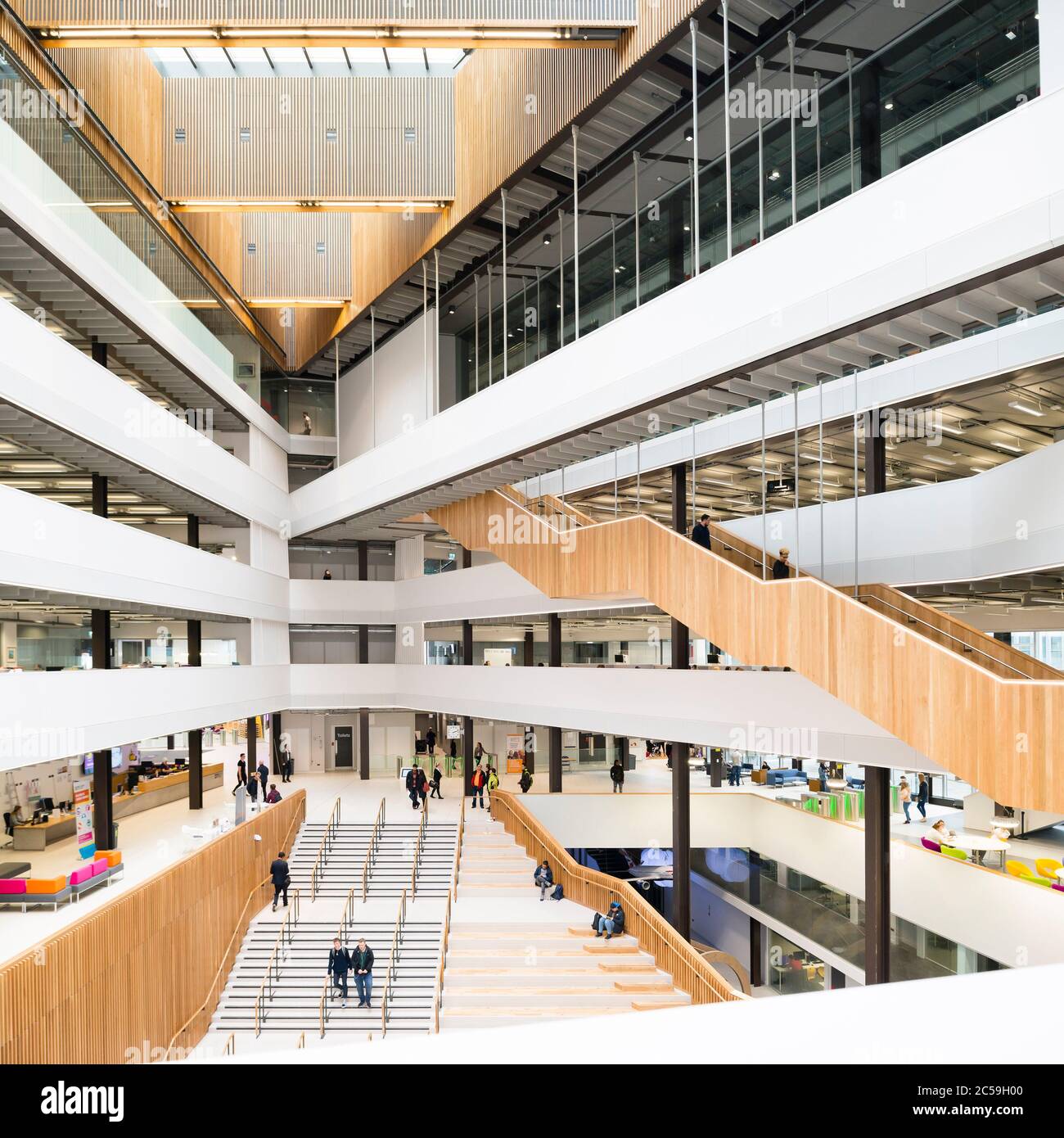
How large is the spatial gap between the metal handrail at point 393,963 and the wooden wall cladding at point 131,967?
3.42m

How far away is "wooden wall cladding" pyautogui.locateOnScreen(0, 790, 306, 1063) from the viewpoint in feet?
39.3

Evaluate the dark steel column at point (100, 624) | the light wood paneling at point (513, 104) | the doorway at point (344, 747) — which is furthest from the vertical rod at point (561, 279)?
the doorway at point (344, 747)

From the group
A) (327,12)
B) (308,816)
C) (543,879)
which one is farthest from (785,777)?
(327,12)

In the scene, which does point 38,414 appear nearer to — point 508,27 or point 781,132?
point 508,27

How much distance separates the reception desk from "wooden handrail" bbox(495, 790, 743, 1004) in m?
10.4

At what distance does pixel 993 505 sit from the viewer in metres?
13.7

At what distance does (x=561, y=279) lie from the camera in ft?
69.2

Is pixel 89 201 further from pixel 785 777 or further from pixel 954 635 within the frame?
pixel 785 777

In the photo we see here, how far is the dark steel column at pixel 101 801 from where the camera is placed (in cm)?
1927

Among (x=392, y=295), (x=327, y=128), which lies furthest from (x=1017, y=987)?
(x=392, y=295)

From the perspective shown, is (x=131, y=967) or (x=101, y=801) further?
(x=101, y=801)

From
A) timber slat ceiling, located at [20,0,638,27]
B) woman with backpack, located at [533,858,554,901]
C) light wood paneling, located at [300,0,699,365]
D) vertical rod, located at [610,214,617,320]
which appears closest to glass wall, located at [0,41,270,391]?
timber slat ceiling, located at [20,0,638,27]

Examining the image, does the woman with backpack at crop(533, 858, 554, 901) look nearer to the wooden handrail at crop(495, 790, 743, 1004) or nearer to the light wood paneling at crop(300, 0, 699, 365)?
the wooden handrail at crop(495, 790, 743, 1004)

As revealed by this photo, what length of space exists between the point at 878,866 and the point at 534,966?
6768 millimetres
